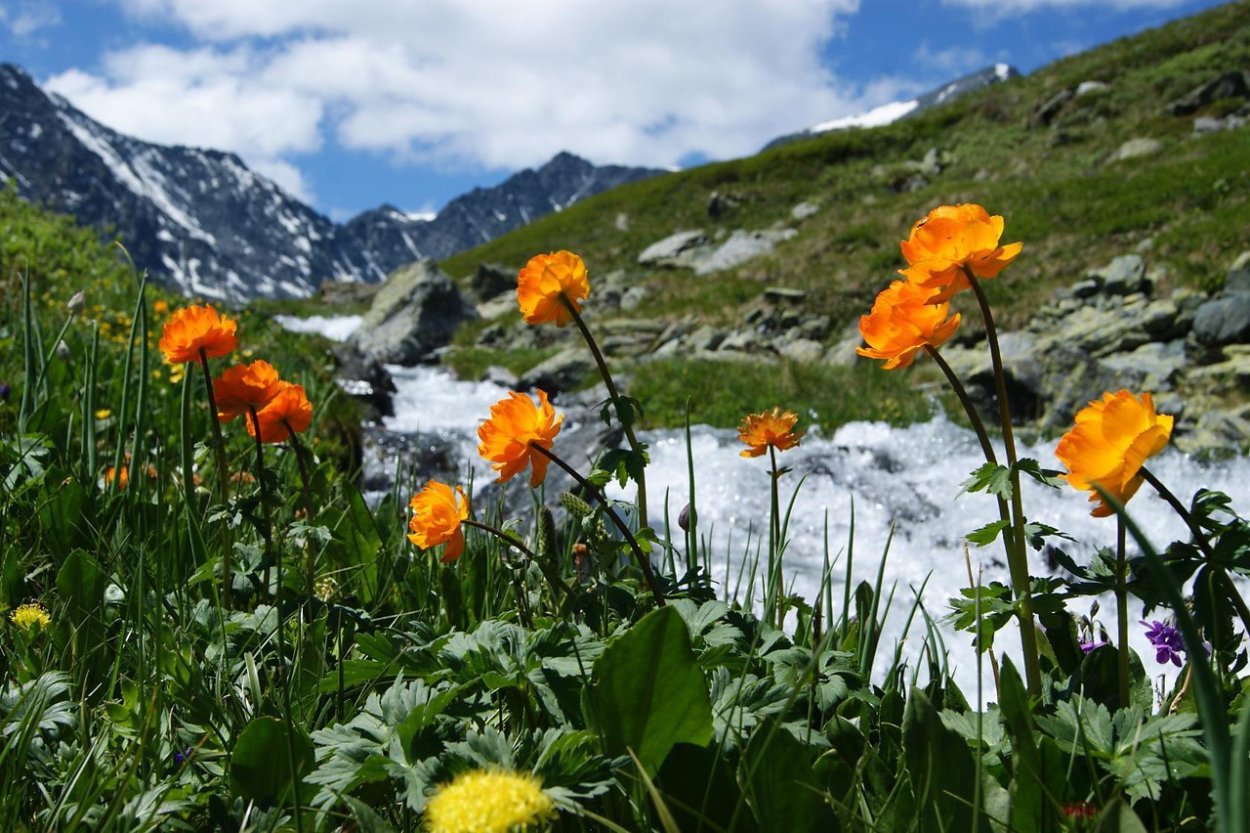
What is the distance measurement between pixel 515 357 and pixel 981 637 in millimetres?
14088

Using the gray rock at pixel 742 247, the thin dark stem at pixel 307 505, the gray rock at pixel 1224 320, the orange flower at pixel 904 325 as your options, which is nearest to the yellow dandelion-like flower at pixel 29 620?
the thin dark stem at pixel 307 505

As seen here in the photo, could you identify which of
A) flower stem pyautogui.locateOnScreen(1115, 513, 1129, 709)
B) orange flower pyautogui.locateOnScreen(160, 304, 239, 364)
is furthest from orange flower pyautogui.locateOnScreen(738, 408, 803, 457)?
orange flower pyautogui.locateOnScreen(160, 304, 239, 364)

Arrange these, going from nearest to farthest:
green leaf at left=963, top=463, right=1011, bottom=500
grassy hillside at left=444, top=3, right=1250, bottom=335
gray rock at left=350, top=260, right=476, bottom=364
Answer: green leaf at left=963, top=463, right=1011, bottom=500 → grassy hillside at left=444, top=3, right=1250, bottom=335 → gray rock at left=350, top=260, right=476, bottom=364

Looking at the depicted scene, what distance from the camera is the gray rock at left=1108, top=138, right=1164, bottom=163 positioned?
752 inches

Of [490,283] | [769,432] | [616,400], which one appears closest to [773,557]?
[769,432]

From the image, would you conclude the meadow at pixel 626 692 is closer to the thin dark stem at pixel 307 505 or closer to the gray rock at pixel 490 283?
the thin dark stem at pixel 307 505

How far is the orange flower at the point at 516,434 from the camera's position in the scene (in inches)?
58.1

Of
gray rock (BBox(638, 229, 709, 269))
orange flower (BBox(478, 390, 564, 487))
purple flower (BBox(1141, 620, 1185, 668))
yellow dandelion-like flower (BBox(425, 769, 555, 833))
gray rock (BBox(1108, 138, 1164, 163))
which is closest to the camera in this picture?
yellow dandelion-like flower (BBox(425, 769, 555, 833))

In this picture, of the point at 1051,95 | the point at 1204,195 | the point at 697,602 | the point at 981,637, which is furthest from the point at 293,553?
the point at 1051,95

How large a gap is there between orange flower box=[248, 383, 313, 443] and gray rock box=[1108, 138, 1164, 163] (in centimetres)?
2092

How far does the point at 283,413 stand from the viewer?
1.96 metres

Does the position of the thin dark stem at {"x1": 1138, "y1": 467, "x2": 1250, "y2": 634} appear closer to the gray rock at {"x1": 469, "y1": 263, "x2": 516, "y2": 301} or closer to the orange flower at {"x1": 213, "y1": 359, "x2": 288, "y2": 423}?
the orange flower at {"x1": 213, "y1": 359, "x2": 288, "y2": 423}

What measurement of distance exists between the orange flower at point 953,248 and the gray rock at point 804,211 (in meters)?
26.9

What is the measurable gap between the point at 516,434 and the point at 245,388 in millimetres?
704
